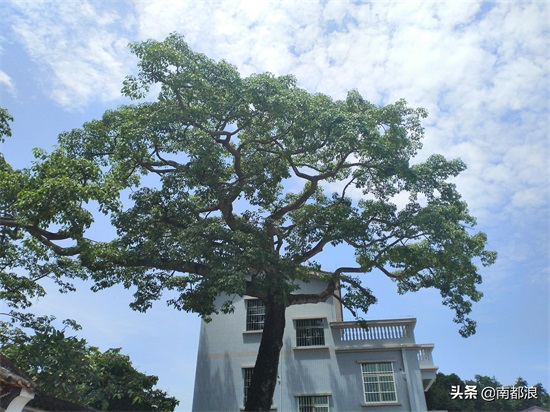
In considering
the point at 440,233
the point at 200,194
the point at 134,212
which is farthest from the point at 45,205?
the point at 440,233

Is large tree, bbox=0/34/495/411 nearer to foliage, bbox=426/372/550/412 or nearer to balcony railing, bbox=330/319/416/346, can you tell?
balcony railing, bbox=330/319/416/346

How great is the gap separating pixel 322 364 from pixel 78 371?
9.26m

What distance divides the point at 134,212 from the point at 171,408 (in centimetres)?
748

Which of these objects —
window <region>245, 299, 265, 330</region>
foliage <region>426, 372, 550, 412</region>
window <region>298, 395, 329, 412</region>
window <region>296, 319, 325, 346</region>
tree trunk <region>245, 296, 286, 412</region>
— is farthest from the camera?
foliage <region>426, 372, 550, 412</region>

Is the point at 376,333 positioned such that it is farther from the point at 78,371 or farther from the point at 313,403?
the point at 78,371

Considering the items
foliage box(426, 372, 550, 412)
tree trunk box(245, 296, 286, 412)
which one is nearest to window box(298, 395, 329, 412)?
tree trunk box(245, 296, 286, 412)

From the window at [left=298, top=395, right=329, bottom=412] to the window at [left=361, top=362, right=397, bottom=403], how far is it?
1.56 metres

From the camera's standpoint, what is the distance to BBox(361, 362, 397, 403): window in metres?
16.6

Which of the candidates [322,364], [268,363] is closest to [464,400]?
[322,364]

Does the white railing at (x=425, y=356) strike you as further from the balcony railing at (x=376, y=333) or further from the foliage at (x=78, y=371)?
the foliage at (x=78, y=371)

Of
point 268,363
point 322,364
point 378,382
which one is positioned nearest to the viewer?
point 268,363

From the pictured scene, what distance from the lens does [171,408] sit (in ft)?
53.2

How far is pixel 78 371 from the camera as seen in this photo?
11.6 metres

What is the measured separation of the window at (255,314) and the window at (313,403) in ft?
10.7
